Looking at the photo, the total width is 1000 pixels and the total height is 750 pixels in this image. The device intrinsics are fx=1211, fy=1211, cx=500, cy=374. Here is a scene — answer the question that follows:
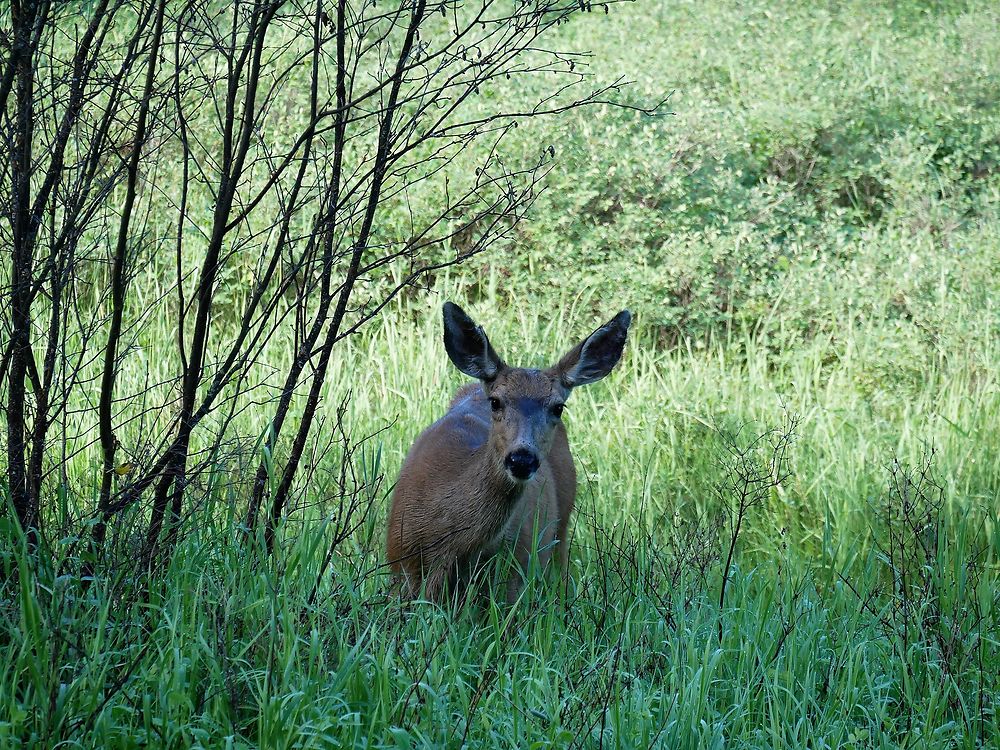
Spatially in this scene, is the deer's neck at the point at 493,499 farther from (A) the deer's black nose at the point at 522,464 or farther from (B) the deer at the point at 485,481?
(A) the deer's black nose at the point at 522,464

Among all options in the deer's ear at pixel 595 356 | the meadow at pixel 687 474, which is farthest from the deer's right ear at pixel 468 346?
the meadow at pixel 687 474

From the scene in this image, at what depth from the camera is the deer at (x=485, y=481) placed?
4371 mm

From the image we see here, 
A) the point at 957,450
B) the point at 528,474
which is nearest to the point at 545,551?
the point at 528,474

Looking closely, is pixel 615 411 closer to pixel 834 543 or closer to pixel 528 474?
pixel 834 543

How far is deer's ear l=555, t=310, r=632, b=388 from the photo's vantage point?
4723 millimetres

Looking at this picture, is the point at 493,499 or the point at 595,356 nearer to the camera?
the point at 493,499

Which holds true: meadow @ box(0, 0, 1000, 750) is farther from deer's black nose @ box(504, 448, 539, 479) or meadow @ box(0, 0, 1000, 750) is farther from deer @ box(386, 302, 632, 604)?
deer's black nose @ box(504, 448, 539, 479)

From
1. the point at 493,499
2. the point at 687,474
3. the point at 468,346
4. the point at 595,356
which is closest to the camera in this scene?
the point at 493,499

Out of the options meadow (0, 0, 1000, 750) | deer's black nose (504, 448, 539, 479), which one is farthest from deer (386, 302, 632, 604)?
meadow (0, 0, 1000, 750)

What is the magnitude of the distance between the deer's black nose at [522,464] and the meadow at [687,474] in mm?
422

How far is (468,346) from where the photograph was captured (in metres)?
4.64

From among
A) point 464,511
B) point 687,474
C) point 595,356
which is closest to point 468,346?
point 595,356

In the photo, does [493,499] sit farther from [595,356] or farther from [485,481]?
[595,356]

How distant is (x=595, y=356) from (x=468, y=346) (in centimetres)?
54
